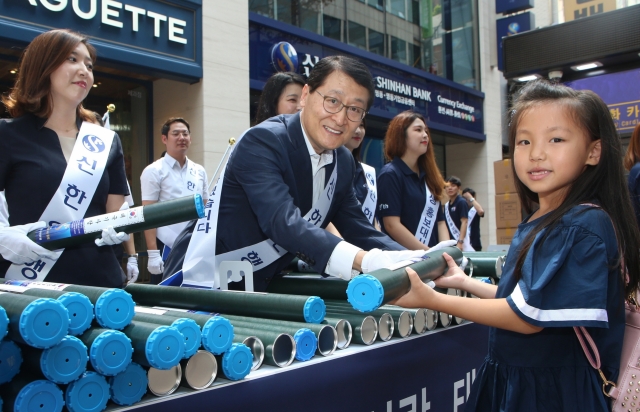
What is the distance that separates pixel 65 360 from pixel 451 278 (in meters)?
1.05

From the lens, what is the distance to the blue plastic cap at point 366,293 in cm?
114

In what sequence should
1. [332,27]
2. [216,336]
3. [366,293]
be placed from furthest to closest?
[332,27], [366,293], [216,336]

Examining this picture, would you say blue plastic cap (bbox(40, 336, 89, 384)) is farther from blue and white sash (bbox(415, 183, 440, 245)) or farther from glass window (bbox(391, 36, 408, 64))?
glass window (bbox(391, 36, 408, 64))

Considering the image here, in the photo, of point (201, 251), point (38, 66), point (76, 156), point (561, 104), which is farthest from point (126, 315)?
point (38, 66)

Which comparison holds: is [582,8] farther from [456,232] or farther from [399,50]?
[399,50]

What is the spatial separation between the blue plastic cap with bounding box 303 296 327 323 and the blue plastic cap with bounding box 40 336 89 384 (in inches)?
20.1

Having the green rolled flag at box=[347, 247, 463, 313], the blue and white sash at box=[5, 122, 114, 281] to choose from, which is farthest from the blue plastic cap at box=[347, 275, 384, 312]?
the blue and white sash at box=[5, 122, 114, 281]

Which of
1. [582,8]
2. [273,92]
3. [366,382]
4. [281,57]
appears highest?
[582,8]

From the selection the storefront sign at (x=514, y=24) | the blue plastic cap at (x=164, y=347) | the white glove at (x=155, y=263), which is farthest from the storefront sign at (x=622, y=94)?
the storefront sign at (x=514, y=24)

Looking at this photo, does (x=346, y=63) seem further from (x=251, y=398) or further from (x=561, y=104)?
(x=251, y=398)

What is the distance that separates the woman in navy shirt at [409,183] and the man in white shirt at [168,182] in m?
1.74

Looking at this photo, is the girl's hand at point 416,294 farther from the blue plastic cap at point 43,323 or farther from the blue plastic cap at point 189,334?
the blue plastic cap at point 43,323

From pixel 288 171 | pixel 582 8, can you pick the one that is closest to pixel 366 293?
pixel 288 171

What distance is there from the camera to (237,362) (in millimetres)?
1059
